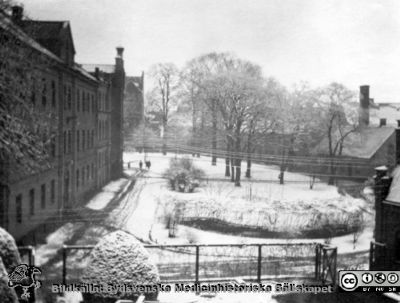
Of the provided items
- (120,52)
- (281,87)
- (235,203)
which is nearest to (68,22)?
(120,52)

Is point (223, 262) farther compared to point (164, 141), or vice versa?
point (164, 141)

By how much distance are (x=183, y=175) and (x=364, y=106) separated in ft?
32.2

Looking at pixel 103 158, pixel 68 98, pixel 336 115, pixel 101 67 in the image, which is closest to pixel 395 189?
pixel 336 115

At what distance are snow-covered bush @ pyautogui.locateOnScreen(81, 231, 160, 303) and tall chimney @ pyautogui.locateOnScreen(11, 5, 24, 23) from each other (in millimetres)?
9243

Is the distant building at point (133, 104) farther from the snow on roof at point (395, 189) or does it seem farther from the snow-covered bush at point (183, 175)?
the snow on roof at point (395, 189)

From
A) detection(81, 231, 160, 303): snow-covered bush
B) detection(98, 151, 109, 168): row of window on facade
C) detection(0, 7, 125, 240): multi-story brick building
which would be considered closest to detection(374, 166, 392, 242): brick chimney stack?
detection(0, 7, 125, 240): multi-story brick building

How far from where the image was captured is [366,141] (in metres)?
21.3

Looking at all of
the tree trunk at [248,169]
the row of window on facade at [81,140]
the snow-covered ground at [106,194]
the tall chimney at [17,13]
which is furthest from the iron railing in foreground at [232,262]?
the tall chimney at [17,13]

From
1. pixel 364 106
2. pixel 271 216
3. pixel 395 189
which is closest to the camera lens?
pixel 395 189

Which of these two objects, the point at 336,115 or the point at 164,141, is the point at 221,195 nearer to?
the point at 164,141

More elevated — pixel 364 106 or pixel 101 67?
pixel 101 67

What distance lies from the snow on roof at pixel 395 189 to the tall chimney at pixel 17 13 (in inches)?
583

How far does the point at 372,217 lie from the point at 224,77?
1021 centimetres

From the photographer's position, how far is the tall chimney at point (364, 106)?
1881 centimetres
